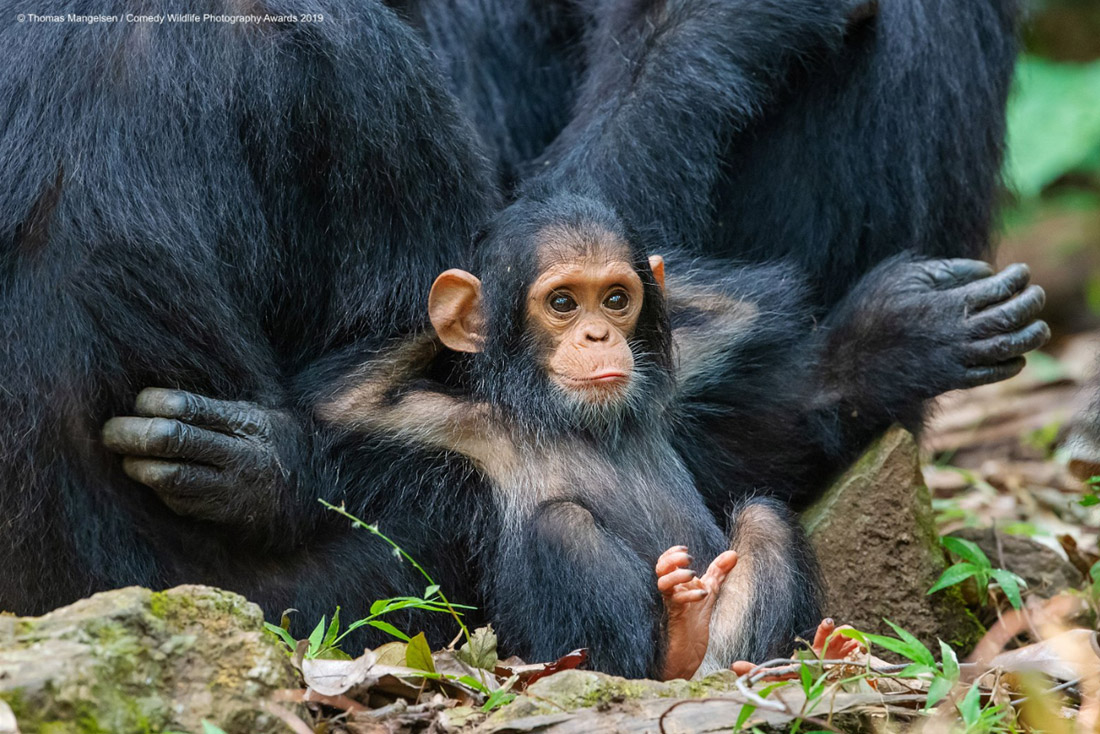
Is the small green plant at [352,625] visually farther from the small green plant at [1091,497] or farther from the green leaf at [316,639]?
the small green plant at [1091,497]

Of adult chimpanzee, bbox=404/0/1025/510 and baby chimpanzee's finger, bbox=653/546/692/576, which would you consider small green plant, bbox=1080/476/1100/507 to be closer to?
adult chimpanzee, bbox=404/0/1025/510

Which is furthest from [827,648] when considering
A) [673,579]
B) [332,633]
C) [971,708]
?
[332,633]

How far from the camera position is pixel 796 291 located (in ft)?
14.1

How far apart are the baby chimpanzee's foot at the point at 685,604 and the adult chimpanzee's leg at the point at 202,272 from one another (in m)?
0.68

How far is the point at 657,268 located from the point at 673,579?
0.95 metres

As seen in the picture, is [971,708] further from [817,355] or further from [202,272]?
[202,272]

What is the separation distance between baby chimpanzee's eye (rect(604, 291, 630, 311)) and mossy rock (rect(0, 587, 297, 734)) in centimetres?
135

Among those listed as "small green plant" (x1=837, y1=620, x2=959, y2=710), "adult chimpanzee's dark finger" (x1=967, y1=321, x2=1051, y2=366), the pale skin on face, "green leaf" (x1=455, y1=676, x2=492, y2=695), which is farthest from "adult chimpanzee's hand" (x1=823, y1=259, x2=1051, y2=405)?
"green leaf" (x1=455, y1=676, x2=492, y2=695)

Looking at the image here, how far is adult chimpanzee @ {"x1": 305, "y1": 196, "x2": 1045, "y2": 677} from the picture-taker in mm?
3314

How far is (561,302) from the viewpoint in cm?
361

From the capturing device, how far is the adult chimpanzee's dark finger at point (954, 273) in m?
4.23

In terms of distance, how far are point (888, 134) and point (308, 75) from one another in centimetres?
197

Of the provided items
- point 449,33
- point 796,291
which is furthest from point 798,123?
point 449,33

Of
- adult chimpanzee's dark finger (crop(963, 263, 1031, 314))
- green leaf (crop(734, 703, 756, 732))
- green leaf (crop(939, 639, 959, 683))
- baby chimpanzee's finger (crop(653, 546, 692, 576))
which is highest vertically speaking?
adult chimpanzee's dark finger (crop(963, 263, 1031, 314))
